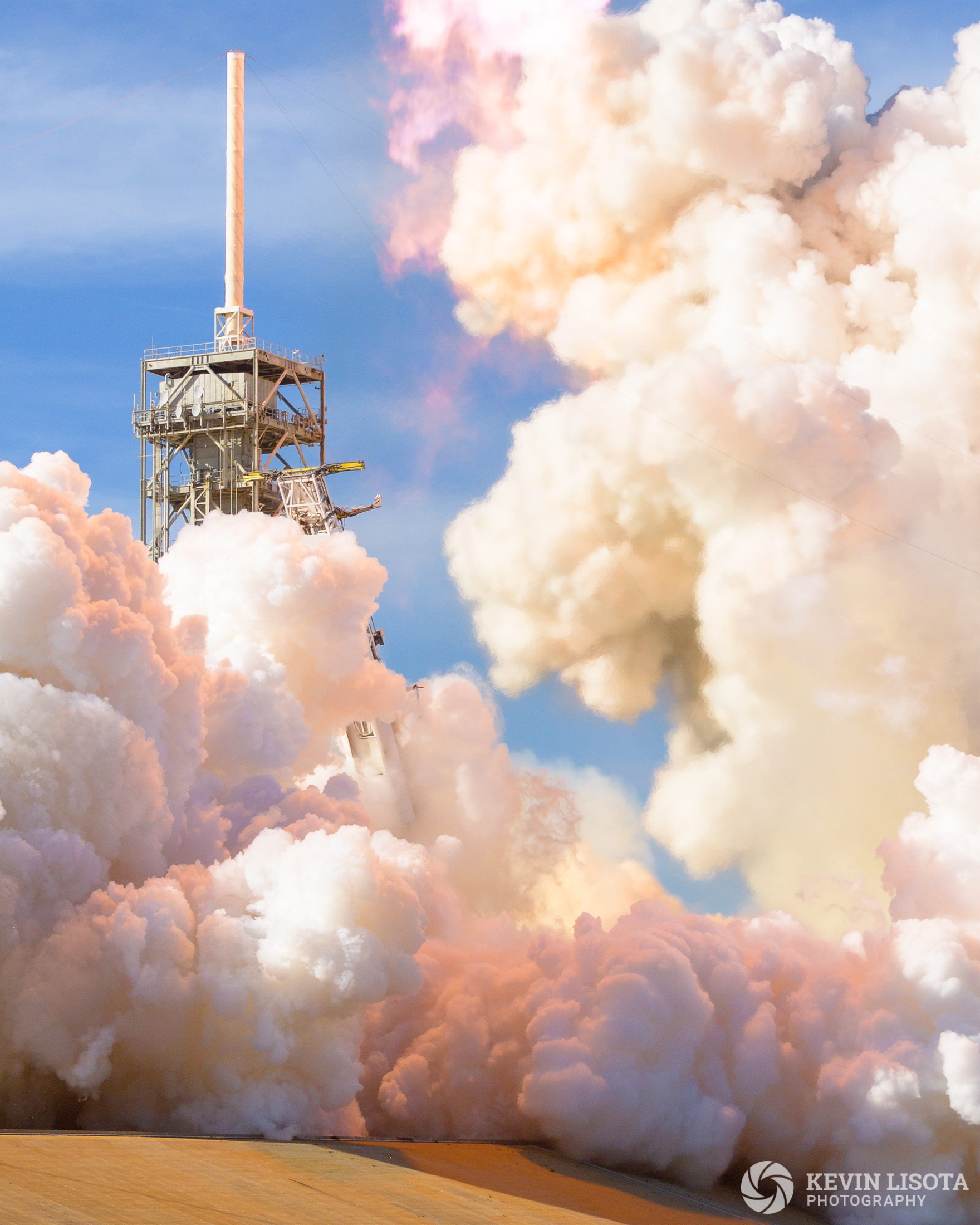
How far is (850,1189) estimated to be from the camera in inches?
2638

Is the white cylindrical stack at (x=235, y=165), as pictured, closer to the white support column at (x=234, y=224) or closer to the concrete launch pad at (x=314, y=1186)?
the white support column at (x=234, y=224)

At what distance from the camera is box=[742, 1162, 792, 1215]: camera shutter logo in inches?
2618

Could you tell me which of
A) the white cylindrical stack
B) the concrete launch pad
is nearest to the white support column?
the white cylindrical stack

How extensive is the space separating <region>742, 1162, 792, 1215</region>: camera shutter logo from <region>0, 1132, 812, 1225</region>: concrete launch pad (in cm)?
128

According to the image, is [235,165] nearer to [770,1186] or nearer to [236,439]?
[236,439]

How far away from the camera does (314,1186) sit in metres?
51.8

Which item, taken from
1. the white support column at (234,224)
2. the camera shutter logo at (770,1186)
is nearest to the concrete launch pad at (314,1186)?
the camera shutter logo at (770,1186)

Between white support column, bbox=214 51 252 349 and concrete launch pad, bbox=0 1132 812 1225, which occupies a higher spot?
white support column, bbox=214 51 252 349

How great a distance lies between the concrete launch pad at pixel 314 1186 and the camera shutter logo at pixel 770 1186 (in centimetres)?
128

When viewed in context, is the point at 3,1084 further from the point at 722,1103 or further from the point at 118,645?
the point at 722,1103

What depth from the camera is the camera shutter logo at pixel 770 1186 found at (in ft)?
218

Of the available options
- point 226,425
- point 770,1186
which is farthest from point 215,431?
point 770,1186

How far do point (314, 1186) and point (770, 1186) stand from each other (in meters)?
22.6

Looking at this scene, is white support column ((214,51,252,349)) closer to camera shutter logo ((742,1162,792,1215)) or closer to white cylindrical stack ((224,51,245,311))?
white cylindrical stack ((224,51,245,311))
